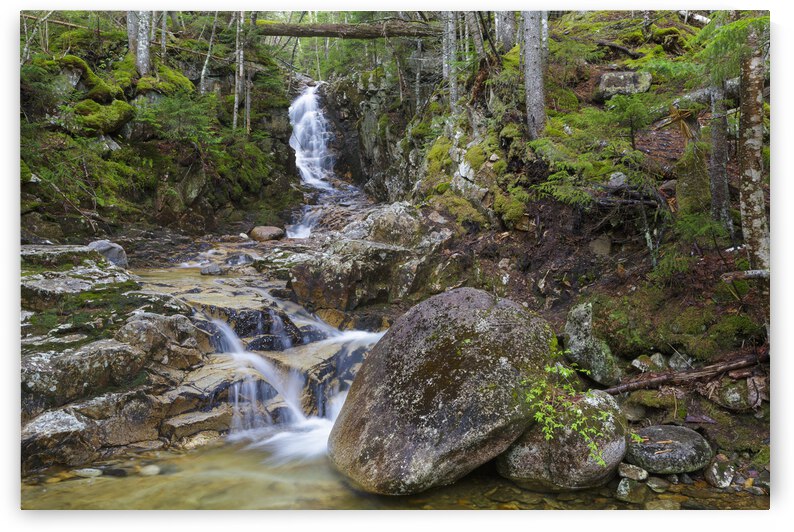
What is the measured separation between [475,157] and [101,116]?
599 cm

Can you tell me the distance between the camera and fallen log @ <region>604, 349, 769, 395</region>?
143 inches

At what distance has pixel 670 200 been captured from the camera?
4.61 m

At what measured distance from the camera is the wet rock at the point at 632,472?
10.7 feet

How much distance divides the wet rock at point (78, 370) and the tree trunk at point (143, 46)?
699 centimetres

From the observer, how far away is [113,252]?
6.92 meters

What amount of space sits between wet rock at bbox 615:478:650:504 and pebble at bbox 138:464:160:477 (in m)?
3.40

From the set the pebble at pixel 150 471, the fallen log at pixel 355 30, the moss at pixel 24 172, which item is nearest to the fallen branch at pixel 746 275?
the pebble at pixel 150 471

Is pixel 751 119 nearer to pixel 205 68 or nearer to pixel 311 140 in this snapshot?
pixel 205 68

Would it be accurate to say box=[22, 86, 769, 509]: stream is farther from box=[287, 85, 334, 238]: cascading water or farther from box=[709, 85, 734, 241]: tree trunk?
box=[287, 85, 334, 238]: cascading water

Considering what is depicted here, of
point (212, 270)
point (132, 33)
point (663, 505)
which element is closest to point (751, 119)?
point (663, 505)

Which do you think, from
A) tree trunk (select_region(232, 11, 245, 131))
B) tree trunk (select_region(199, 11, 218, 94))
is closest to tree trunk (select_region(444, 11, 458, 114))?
tree trunk (select_region(232, 11, 245, 131))

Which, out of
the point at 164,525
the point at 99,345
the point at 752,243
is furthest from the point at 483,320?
the point at 99,345

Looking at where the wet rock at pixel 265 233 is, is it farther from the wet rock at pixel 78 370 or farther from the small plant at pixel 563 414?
the small plant at pixel 563 414

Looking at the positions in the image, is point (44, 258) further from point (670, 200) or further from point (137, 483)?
point (670, 200)
